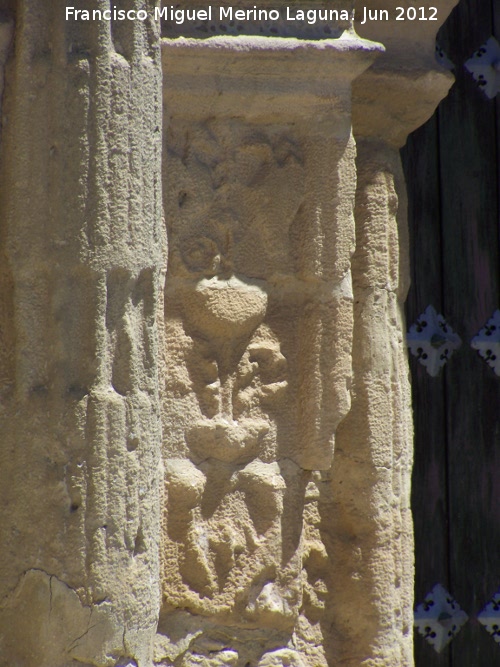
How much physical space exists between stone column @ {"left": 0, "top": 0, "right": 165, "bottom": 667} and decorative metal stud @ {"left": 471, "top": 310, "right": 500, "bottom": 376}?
1.11 m

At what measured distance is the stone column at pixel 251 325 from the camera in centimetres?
145

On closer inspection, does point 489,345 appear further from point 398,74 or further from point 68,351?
point 68,351

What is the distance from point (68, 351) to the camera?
119 cm

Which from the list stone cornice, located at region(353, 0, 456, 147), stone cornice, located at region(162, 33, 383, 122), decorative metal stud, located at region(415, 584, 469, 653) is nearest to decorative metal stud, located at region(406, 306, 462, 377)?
decorative metal stud, located at region(415, 584, 469, 653)

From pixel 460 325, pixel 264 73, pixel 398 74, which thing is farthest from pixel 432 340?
pixel 264 73

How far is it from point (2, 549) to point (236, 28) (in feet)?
2.43

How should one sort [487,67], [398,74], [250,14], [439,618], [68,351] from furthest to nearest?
[487,67], [439,618], [398,74], [250,14], [68,351]

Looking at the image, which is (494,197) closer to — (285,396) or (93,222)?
(285,396)

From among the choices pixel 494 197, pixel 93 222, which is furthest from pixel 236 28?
pixel 494 197

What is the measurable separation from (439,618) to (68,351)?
3.87 ft

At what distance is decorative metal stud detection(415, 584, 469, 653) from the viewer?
208 cm

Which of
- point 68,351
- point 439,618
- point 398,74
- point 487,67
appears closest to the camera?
point 68,351

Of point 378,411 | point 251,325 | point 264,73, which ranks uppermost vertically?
point 264,73

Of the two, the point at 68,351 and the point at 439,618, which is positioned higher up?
the point at 68,351
